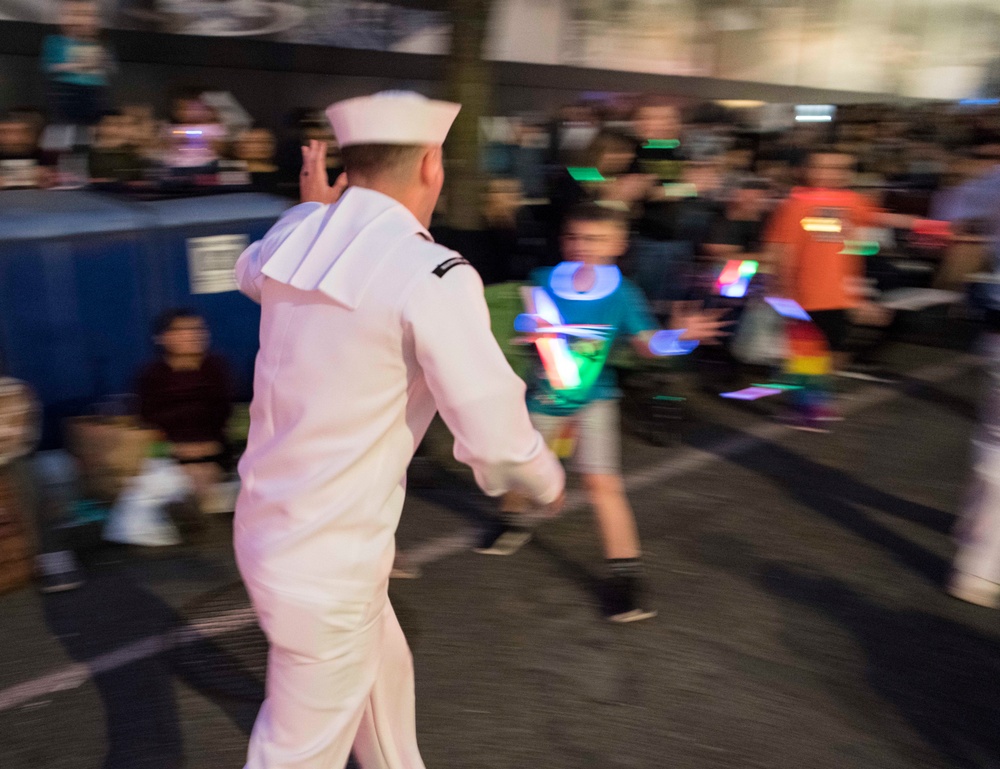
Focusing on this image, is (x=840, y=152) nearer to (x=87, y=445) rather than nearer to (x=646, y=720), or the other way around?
(x=646, y=720)

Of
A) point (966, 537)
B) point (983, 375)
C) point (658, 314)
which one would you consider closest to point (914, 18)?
point (983, 375)

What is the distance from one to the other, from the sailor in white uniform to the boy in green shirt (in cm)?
184

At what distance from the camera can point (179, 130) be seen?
7.37 meters

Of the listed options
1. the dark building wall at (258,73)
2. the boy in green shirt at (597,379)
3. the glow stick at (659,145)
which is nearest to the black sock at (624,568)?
the boy in green shirt at (597,379)

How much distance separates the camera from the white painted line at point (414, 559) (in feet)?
11.6

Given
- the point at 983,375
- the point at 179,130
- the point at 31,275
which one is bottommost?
the point at 983,375

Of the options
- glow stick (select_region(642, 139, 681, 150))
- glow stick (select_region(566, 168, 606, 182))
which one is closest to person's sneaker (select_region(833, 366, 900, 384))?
glow stick (select_region(642, 139, 681, 150))

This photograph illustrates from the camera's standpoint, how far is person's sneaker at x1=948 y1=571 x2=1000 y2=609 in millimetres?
4348

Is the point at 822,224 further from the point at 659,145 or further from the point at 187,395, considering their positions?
the point at 187,395

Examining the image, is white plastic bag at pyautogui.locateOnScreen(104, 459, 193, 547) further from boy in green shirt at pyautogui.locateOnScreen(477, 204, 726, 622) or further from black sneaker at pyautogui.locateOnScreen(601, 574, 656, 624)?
black sneaker at pyautogui.locateOnScreen(601, 574, 656, 624)

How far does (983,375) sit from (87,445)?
704 cm

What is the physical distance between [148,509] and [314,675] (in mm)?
2801

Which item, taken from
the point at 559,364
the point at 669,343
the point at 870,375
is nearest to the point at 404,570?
the point at 559,364

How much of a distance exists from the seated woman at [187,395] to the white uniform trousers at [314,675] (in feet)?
9.64
